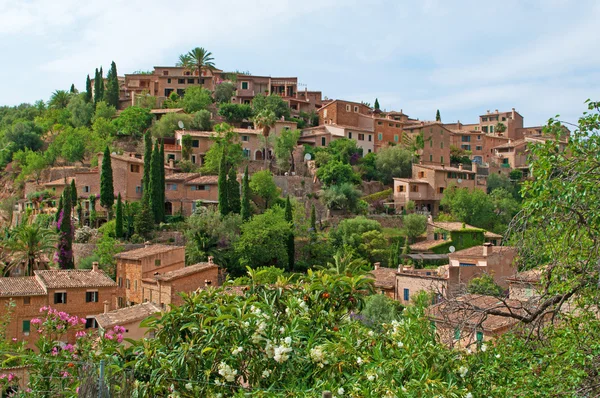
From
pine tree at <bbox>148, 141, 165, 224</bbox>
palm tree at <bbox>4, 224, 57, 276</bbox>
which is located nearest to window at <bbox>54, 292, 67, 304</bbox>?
palm tree at <bbox>4, 224, 57, 276</bbox>

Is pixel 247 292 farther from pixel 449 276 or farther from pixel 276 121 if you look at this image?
pixel 276 121

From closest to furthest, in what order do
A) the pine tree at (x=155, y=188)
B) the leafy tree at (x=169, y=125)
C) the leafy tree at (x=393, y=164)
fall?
the pine tree at (x=155, y=188) → the leafy tree at (x=393, y=164) → the leafy tree at (x=169, y=125)

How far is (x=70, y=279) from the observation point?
32719 mm

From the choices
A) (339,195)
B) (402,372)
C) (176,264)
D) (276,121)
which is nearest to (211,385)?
(402,372)

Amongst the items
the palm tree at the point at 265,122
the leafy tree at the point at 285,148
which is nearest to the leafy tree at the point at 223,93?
the palm tree at the point at 265,122

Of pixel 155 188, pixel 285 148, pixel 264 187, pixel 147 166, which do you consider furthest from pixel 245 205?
pixel 285 148

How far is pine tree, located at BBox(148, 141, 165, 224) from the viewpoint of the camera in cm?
4703

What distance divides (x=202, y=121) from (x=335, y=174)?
1638 cm

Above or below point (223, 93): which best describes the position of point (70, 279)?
below

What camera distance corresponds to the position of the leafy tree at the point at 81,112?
2830 inches

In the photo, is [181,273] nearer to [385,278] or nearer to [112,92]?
[385,278]

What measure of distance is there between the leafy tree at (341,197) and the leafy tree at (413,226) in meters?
5.11

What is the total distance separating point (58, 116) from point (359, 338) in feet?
238

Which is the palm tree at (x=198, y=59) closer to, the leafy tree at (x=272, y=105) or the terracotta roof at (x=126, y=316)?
the leafy tree at (x=272, y=105)
